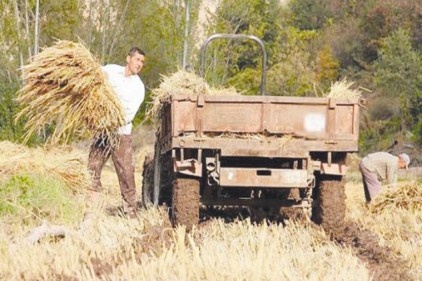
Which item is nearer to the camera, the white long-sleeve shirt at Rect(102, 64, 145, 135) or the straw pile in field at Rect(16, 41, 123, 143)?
the straw pile in field at Rect(16, 41, 123, 143)

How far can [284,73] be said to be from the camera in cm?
4747

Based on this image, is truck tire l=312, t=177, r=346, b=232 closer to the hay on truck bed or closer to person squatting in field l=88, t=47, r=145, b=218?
the hay on truck bed

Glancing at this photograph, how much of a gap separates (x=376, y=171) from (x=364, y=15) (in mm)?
48133

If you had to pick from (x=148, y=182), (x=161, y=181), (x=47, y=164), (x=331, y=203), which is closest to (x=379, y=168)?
(x=148, y=182)

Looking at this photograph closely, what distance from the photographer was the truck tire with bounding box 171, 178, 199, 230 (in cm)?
977

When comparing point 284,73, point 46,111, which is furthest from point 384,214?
point 284,73

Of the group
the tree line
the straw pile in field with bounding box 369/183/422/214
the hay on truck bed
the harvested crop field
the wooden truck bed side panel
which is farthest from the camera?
the tree line

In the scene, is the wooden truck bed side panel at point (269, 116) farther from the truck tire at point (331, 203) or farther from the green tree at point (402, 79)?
the green tree at point (402, 79)

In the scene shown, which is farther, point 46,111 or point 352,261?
point 46,111

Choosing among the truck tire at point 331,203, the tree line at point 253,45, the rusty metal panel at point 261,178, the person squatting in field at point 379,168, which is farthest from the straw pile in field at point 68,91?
the person squatting in field at point 379,168

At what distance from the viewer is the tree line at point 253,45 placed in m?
26.7

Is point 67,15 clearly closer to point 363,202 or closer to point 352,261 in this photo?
point 363,202

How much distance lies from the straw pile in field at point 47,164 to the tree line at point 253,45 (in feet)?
5.26

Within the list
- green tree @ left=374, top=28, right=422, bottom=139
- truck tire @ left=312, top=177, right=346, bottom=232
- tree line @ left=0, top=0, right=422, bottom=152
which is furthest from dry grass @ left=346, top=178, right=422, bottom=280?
green tree @ left=374, top=28, right=422, bottom=139
